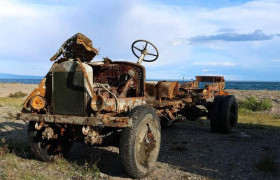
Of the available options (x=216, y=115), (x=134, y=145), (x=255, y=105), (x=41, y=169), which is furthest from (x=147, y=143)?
(x=255, y=105)

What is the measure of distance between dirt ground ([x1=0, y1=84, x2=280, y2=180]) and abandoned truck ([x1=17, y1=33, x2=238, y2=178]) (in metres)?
0.51

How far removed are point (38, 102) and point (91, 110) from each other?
1.00m

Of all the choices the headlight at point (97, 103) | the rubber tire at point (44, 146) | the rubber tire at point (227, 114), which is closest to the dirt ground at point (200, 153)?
the rubber tire at point (227, 114)

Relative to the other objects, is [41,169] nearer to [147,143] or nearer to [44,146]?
[44,146]

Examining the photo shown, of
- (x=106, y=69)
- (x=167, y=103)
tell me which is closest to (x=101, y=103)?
(x=106, y=69)

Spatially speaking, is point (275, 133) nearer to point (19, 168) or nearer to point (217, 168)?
point (217, 168)

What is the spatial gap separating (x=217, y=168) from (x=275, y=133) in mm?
4491

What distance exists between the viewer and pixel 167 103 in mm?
6809

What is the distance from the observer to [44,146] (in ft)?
19.0

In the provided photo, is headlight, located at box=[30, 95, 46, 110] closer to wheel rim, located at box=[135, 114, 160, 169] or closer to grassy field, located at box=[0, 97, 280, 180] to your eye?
grassy field, located at box=[0, 97, 280, 180]

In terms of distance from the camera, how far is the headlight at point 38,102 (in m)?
5.28

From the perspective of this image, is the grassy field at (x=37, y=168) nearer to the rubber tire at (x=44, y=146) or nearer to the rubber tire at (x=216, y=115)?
the rubber tire at (x=44, y=146)

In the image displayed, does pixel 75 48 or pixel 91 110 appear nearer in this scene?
pixel 91 110

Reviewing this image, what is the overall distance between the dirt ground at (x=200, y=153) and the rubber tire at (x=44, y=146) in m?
0.34
